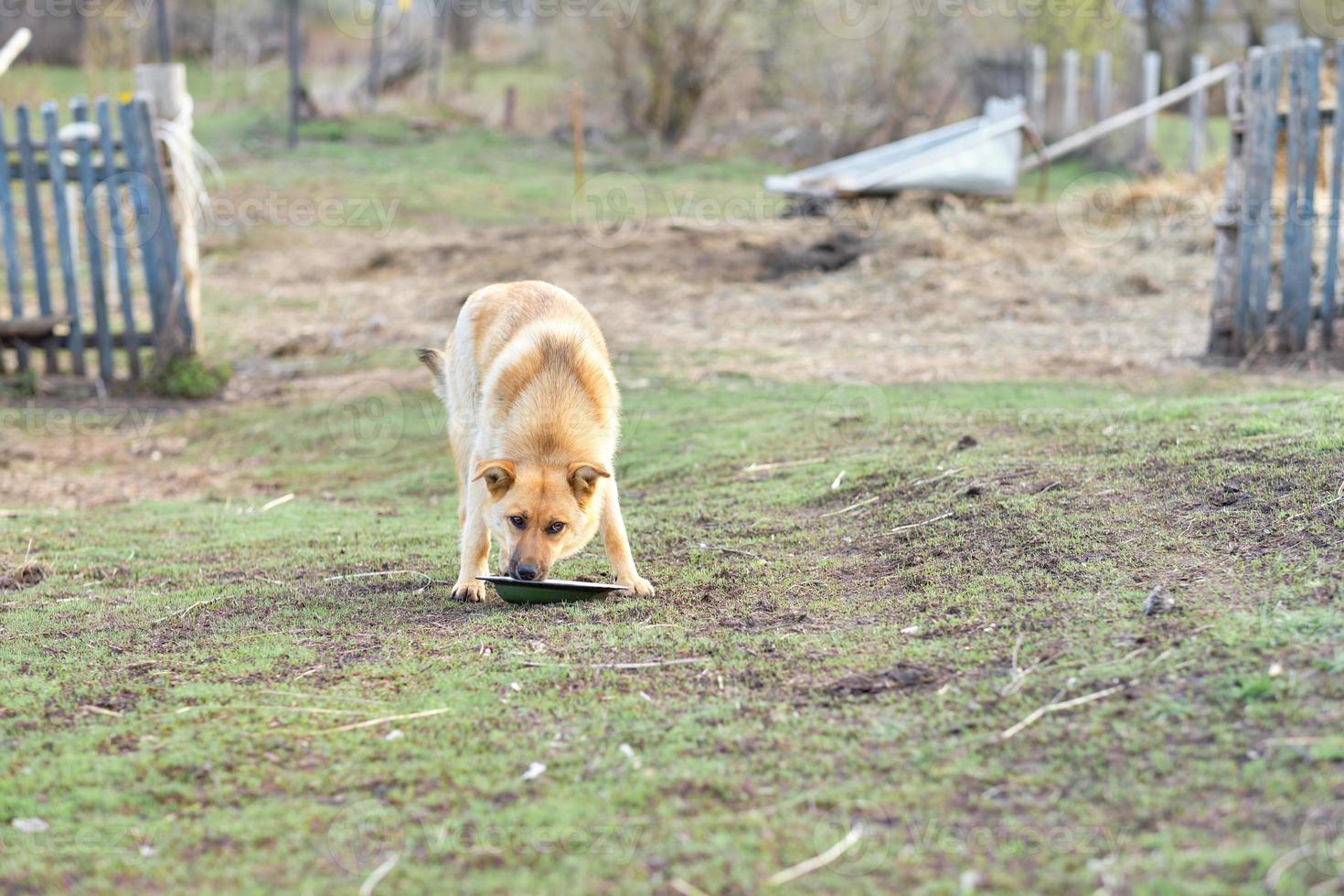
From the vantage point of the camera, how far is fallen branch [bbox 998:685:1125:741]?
162 inches

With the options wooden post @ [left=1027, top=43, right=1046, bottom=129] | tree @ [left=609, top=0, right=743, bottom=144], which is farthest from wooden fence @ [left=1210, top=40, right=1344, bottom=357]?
tree @ [left=609, top=0, right=743, bottom=144]

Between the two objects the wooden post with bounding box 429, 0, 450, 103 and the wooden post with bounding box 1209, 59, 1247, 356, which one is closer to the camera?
the wooden post with bounding box 1209, 59, 1247, 356

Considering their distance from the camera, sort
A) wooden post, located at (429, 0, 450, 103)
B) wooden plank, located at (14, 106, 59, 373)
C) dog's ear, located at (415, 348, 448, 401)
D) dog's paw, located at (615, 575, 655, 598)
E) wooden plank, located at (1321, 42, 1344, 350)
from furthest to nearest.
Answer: wooden post, located at (429, 0, 450, 103), wooden plank, located at (14, 106, 59, 373), wooden plank, located at (1321, 42, 1344, 350), dog's ear, located at (415, 348, 448, 401), dog's paw, located at (615, 575, 655, 598)

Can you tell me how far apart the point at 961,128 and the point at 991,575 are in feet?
52.8

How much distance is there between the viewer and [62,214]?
11.9m

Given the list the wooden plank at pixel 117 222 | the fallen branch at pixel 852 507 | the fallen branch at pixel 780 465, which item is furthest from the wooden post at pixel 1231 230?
the wooden plank at pixel 117 222

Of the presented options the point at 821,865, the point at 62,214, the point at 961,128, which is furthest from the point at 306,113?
the point at 821,865

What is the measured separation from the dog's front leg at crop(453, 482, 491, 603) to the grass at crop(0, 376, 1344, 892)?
28 centimetres

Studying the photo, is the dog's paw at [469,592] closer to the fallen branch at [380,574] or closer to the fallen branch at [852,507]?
the fallen branch at [380,574]

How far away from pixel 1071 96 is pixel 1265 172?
17.1 meters

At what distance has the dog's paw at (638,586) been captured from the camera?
6.08 metres

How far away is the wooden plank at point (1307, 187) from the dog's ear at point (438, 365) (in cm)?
736

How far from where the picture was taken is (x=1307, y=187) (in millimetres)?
10922

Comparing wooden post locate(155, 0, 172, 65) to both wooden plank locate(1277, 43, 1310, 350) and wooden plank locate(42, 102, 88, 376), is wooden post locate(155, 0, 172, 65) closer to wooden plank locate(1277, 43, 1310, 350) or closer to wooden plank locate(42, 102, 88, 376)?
wooden plank locate(42, 102, 88, 376)
